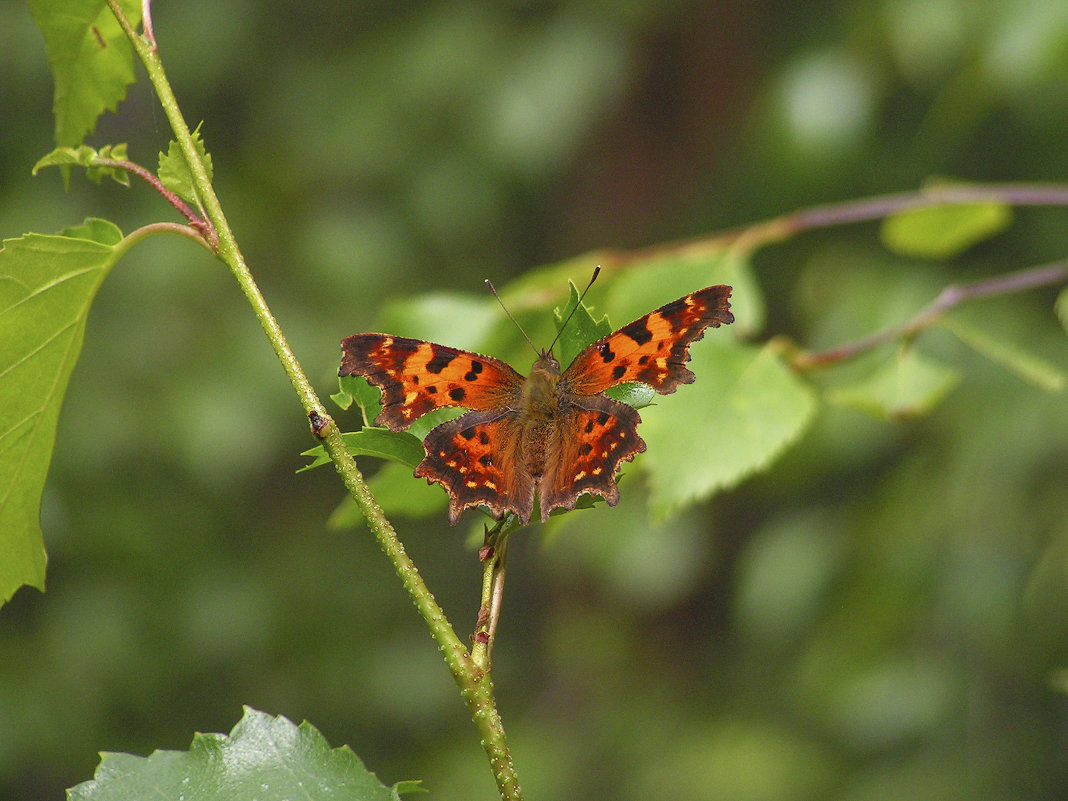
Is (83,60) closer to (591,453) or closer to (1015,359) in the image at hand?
(591,453)

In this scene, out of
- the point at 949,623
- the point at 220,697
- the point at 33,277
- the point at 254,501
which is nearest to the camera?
the point at 33,277

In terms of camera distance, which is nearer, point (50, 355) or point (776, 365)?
point (50, 355)

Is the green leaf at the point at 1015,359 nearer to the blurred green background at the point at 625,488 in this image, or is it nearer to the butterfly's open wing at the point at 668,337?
the butterfly's open wing at the point at 668,337

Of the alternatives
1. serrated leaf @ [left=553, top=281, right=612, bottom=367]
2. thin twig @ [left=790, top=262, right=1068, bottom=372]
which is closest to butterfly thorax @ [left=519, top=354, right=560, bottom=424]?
serrated leaf @ [left=553, top=281, right=612, bottom=367]

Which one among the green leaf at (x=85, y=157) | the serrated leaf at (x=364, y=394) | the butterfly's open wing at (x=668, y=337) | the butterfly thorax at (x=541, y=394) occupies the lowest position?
the butterfly's open wing at (x=668, y=337)

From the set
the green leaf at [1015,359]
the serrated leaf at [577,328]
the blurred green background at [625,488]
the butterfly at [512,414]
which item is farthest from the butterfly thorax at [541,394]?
the blurred green background at [625,488]

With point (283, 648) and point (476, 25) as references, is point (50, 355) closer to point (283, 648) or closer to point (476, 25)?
point (476, 25)

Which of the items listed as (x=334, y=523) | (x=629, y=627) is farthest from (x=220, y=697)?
(x=334, y=523)
